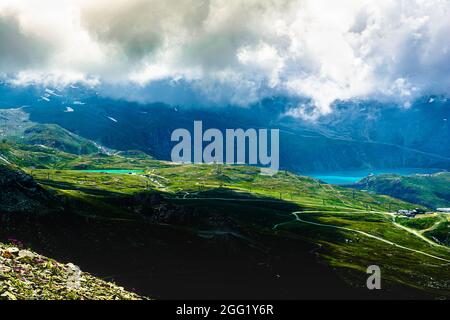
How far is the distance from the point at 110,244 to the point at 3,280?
76754 mm

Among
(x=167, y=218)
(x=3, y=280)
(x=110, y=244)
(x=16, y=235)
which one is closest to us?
(x=3, y=280)

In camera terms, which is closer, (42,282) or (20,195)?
(42,282)

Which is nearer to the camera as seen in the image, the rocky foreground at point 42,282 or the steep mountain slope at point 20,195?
the rocky foreground at point 42,282

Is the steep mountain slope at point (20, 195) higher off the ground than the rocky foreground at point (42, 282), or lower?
higher

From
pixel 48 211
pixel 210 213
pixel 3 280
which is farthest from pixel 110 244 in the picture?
pixel 3 280

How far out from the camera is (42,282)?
60.1 metres

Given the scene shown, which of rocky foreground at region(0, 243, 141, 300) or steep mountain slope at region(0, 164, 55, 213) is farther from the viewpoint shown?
steep mountain slope at region(0, 164, 55, 213)

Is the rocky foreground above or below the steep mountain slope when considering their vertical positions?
below

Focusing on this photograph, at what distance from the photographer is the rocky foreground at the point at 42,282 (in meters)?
52.8

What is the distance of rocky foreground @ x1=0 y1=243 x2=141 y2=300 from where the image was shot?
173 feet

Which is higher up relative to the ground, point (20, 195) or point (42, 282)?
point (20, 195)
